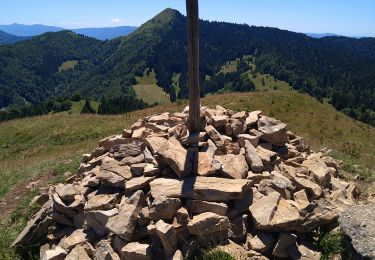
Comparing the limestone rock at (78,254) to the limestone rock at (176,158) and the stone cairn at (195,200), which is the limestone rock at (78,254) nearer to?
the stone cairn at (195,200)

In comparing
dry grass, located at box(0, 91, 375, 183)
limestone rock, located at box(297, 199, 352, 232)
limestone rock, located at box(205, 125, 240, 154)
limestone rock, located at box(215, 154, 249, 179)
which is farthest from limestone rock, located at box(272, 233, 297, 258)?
dry grass, located at box(0, 91, 375, 183)

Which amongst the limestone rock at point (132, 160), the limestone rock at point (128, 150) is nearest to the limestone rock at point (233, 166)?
the limestone rock at point (132, 160)

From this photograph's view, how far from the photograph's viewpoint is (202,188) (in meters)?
10.0

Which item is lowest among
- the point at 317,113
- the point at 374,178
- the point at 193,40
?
the point at 317,113

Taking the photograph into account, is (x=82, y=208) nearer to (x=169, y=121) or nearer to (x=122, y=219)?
(x=122, y=219)

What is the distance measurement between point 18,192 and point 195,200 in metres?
10.5

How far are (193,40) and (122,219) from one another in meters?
5.64

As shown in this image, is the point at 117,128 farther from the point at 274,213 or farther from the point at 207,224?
the point at 274,213

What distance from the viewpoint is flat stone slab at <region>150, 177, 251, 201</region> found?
9914mm

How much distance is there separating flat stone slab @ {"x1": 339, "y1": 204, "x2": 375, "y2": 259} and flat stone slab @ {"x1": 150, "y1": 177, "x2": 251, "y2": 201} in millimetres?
2639

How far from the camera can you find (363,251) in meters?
7.95

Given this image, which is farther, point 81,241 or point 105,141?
point 105,141

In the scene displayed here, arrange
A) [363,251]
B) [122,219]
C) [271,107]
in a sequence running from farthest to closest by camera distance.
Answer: [271,107], [122,219], [363,251]

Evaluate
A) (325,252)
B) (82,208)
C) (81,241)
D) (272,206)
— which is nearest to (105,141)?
(82,208)
